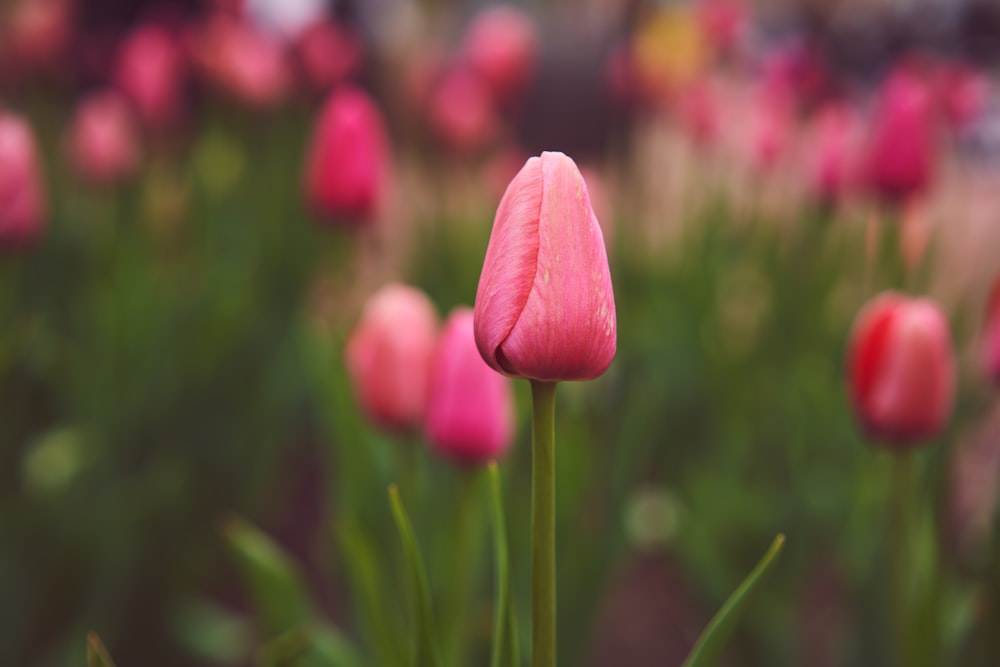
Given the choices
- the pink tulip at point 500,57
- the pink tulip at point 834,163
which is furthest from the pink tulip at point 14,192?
the pink tulip at point 500,57

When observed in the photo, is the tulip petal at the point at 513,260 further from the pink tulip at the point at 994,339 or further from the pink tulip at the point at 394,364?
the pink tulip at the point at 994,339

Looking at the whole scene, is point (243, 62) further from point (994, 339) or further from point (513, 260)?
point (513, 260)

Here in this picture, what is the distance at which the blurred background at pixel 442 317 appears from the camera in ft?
2.64

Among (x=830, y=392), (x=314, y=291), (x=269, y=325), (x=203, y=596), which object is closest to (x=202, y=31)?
(x=314, y=291)

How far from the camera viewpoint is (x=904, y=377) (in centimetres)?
60

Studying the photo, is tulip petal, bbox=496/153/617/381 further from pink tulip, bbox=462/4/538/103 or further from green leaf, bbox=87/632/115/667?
pink tulip, bbox=462/4/538/103

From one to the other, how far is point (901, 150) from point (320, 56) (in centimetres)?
134

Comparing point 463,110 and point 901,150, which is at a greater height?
point 463,110

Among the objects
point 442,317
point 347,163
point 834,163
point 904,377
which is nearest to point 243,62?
point 442,317

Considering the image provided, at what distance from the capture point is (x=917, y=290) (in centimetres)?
109

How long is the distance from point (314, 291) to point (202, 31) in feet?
3.03

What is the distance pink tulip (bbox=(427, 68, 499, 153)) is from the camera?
1.92 meters

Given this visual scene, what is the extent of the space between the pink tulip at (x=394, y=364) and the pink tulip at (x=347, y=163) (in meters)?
0.37

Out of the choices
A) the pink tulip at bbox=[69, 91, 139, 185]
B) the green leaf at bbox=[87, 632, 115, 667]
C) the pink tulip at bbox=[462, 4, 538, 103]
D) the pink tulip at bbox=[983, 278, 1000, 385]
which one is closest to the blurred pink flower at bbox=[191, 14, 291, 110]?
the pink tulip at bbox=[69, 91, 139, 185]
